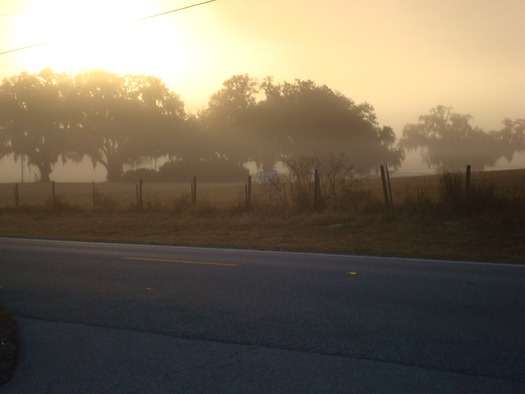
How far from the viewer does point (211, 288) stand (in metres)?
10.1

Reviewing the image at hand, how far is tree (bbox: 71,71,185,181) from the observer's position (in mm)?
76312

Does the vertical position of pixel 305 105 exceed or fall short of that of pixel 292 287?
it exceeds it

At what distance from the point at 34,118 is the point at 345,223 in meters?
59.2

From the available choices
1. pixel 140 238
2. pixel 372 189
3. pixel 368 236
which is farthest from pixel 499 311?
pixel 372 189

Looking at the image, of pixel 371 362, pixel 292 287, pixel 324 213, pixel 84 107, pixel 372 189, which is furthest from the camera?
pixel 84 107

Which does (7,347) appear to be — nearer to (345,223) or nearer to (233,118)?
(345,223)

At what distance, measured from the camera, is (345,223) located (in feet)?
69.3

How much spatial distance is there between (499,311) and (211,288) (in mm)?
4123

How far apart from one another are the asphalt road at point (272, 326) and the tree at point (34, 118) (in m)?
63.7

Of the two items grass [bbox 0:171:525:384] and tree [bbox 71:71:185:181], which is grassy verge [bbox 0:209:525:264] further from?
tree [bbox 71:71:185:181]

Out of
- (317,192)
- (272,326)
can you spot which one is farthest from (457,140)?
(272,326)

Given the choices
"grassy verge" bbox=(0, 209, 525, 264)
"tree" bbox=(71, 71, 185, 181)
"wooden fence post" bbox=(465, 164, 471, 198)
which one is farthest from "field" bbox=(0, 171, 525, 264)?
"tree" bbox=(71, 71, 185, 181)

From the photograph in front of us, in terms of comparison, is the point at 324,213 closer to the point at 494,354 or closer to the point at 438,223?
the point at 438,223

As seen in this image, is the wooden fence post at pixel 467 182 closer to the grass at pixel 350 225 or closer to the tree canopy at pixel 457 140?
the grass at pixel 350 225
